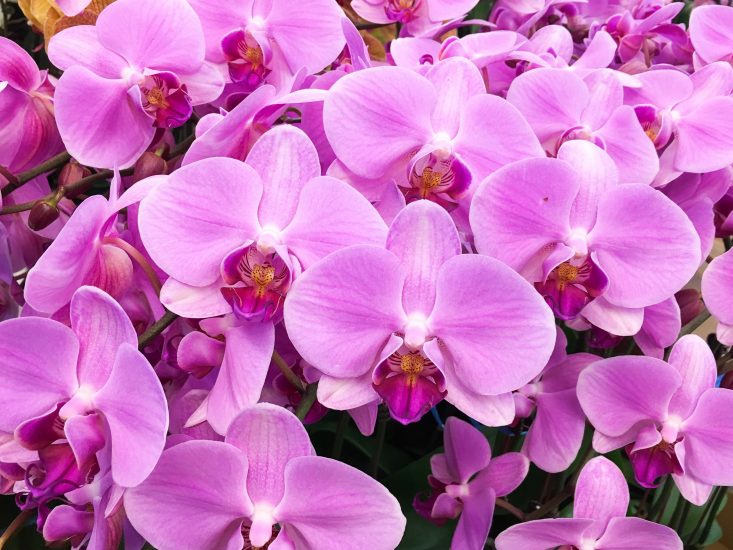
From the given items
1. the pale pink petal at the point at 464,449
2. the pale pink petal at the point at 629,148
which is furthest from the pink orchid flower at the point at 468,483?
the pale pink petal at the point at 629,148

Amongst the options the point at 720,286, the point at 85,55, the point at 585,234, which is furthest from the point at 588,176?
the point at 85,55

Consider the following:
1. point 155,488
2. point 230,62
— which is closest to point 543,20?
point 230,62

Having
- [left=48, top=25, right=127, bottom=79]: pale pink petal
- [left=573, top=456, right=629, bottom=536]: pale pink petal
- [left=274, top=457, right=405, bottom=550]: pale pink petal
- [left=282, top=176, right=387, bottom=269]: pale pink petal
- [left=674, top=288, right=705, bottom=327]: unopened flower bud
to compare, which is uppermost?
[left=48, top=25, right=127, bottom=79]: pale pink petal

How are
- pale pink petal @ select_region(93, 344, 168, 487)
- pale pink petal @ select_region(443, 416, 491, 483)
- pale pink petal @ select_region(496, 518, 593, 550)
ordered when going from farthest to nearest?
pale pink petal @ select_region(443, 416, 491, 483) → pale pink petal @ select_region(496, 518, 593, 550) → pale pink petal @ select_region(93, 344, 168, 487)

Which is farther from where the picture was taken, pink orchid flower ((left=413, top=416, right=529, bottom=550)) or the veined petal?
pink orchid flower ((left=413, top=416, right=529, bottom=550))

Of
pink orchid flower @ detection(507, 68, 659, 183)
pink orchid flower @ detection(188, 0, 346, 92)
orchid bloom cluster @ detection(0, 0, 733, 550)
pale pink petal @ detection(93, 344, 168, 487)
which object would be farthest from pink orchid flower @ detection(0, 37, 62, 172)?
pink orchid flower @ detection(507, 68, 659, 183)

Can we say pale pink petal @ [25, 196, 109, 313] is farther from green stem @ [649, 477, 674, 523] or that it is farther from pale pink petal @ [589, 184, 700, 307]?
green stem @ [649, 477, 674, 523]

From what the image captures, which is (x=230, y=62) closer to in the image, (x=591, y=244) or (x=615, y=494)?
(x=591, y=244)

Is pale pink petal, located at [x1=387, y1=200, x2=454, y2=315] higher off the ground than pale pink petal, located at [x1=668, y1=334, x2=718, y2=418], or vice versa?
pale pink petal, located at [x1=387, y1=200, x2=454, y2=315]
